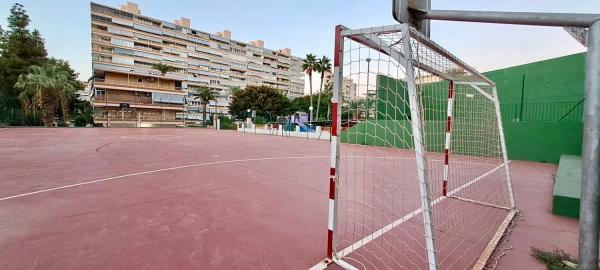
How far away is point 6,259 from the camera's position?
2.37 metres

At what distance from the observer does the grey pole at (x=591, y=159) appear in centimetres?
148

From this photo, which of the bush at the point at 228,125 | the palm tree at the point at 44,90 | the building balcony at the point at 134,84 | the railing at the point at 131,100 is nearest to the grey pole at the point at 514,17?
the palm tree at the point at 44,90

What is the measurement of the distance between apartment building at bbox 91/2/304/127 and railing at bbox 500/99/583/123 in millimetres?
44420

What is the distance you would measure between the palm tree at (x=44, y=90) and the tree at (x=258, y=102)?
2187 cm

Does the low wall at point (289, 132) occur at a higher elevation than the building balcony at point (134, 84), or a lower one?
lower

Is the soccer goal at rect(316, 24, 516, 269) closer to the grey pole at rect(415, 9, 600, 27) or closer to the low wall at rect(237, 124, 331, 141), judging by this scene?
the grey pole at rect(415, 9, 600, 27)

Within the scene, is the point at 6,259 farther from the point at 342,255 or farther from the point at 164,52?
the point at 164,52

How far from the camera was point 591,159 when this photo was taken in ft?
4.93

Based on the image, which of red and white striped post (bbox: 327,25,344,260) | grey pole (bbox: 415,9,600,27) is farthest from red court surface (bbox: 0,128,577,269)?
grey pole (bbox: 415,9,600,27)

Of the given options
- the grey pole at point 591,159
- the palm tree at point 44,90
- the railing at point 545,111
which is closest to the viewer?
the grey pole at point 591,159

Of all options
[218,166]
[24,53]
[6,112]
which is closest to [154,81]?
[24,53]

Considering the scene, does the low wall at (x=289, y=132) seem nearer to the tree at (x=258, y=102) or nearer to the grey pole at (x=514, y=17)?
the tree at (x=258, y=102)

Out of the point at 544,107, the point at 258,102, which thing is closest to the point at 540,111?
the point at 544,107

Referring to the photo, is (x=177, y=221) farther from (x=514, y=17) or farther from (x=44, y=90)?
(x=44, y=90)
